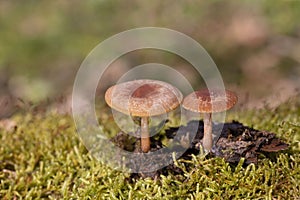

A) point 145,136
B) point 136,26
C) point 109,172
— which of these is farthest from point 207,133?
point 136,26

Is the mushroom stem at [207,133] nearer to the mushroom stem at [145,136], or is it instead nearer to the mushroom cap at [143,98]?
the mushroom cap at [143,98]

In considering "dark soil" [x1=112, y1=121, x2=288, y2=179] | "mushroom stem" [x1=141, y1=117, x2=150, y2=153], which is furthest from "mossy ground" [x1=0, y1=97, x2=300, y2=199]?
"mushroom stem" [x1=141, y1=117, x2=150, y2=153]

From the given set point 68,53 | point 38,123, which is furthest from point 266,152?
point 68,53

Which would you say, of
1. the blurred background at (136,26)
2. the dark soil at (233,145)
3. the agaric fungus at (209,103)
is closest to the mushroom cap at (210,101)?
the agaric fungus at (209,103)

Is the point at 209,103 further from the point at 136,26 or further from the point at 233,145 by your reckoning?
the point at 136,26

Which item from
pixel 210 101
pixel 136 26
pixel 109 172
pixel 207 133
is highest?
pixel 136 26

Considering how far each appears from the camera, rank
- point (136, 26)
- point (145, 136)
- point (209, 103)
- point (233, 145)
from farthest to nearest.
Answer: point (136, 26)
point (145, 136)
point (233, 145)
point (209, 103)

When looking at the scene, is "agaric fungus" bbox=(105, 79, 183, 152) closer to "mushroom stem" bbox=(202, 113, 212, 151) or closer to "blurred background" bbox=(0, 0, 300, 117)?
"mushroom stem" bbox=(202, 113, 212, 151)

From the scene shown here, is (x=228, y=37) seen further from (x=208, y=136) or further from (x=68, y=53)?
(x=208, y=136)
